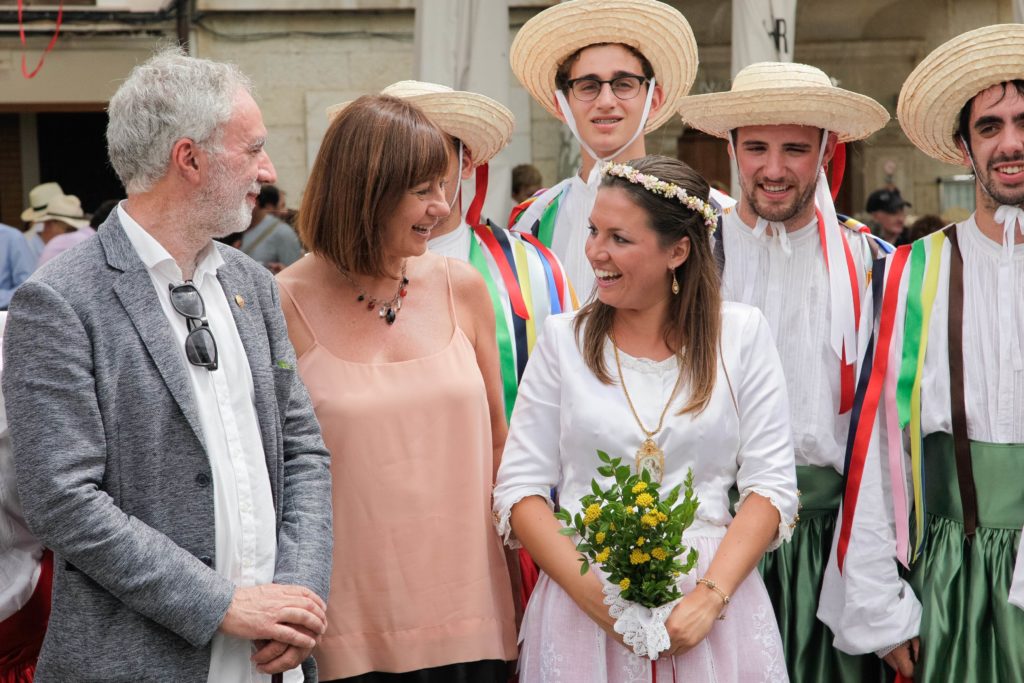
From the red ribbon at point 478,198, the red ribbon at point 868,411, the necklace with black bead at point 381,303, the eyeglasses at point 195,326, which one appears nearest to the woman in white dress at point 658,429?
the necklace with black bead at point 381,303

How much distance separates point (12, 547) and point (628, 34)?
2.66 meters

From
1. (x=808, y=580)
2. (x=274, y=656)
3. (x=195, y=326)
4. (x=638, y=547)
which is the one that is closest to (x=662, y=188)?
(x=638, y=547)

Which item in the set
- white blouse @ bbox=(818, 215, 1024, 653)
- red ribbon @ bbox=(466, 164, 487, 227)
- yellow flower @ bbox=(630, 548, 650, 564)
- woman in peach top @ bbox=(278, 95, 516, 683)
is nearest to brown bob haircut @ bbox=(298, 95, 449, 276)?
woman in peach top @ bbox=(278, 95, 516, 683)

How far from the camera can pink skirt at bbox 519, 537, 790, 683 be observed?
2789 mm

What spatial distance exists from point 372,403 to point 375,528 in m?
0.30

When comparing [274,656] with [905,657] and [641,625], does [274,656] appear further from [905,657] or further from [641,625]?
[905,657]

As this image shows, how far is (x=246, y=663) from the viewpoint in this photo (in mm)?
2492

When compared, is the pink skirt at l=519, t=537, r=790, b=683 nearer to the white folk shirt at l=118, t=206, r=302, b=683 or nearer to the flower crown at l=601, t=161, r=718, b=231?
the white folk shirt at l=118, t=206, r=302, b=683

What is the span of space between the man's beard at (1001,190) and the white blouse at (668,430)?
2.57ft

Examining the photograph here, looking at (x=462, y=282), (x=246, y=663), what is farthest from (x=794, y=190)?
(x=246, y=663)

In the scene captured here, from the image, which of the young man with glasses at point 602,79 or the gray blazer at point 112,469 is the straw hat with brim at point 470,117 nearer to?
the young man with glasses at point 602,79

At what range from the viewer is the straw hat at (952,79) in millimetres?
3281

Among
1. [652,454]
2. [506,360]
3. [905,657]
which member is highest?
[506,360]

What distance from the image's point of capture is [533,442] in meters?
2.98
